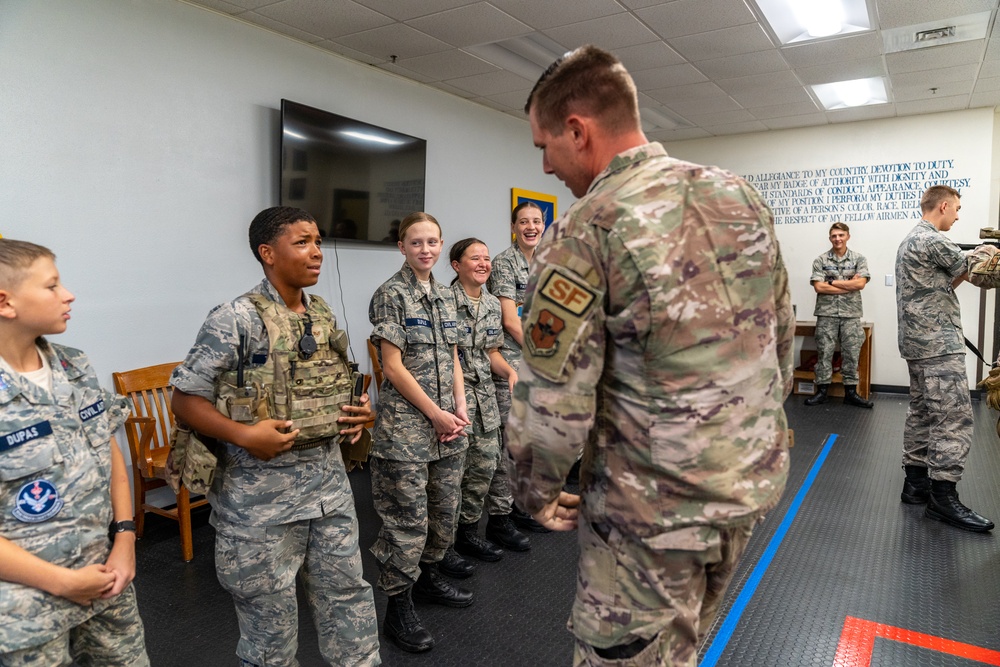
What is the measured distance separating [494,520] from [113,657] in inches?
75.8

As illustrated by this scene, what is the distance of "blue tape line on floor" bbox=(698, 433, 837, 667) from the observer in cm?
224

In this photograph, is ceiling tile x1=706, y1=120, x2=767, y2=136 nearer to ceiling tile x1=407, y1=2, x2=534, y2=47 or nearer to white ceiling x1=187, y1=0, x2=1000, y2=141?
white ceiling x1=187, y1=0, x2=1000, y2=141

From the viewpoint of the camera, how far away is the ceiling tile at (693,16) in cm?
376

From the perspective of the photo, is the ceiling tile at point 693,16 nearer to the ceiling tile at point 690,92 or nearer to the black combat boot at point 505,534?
the ceiling tile at point 690,92

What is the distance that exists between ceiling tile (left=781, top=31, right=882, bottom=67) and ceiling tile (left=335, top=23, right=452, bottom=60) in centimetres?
259

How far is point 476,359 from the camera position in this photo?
274cm

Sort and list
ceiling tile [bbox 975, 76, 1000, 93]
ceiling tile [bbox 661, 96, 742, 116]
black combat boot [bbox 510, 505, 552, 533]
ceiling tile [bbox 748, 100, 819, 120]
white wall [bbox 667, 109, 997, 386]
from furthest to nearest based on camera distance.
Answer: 1. white wall [bbox 667, 109, 997, 386]
2. ceiling tile [bbox 748, 100, 819, 120]
3. ceiling tile [bbox 661, 96, 742, 116]
4. ceiling tile [bbox 975, 76, 1000, 93]
5. black combat boot [bbox 510, 505, 552, 533]

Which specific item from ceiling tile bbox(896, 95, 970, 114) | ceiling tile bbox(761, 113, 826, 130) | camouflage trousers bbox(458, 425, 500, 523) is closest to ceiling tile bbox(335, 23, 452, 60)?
camouflage trousers bbox(458, 425, 500, 523)

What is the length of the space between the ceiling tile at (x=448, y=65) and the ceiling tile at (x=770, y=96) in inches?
99.7

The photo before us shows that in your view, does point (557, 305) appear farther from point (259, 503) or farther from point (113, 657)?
point (113, 657)

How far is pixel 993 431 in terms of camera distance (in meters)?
5.33

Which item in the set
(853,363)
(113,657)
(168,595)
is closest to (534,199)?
(853,363)

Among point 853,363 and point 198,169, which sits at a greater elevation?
point 198,169

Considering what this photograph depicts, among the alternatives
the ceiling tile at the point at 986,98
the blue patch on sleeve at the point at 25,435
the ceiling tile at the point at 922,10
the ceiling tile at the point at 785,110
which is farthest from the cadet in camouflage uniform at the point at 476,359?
the ceiling tile at the point at 986,98
